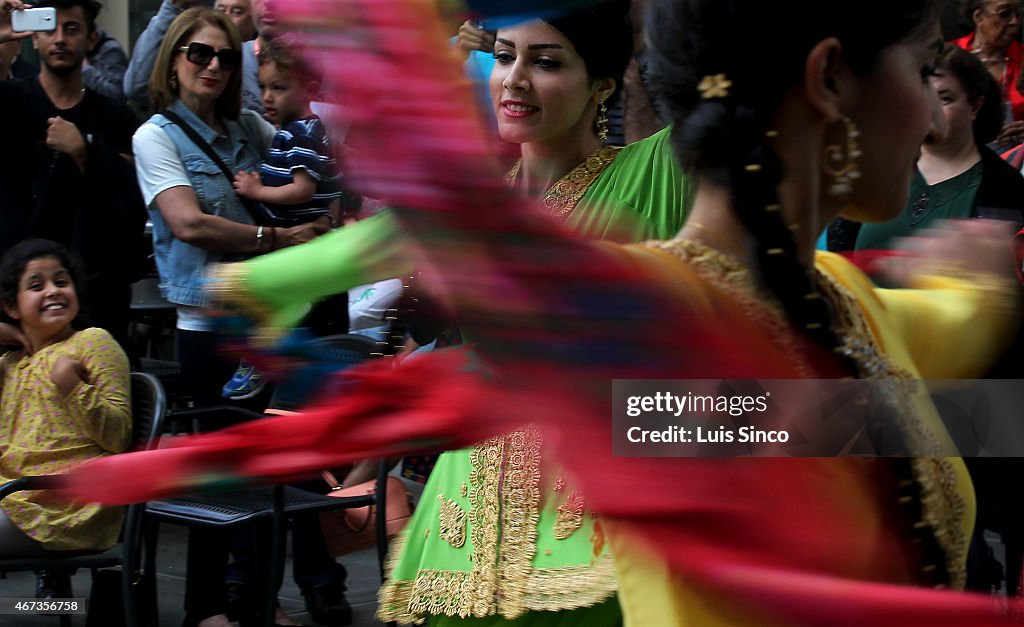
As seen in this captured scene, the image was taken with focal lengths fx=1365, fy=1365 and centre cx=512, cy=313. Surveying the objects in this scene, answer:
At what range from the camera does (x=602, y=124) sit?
2764mm

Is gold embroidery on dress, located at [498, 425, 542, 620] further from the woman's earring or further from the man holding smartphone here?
the man holding smartphone

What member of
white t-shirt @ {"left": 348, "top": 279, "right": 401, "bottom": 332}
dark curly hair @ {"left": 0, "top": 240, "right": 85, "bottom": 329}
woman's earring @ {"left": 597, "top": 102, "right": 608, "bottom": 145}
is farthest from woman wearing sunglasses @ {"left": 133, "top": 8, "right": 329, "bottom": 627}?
woman's earring @ {"left": 597, "top": 102, "right": 608, "bottom": 145}

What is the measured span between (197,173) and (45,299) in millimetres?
819

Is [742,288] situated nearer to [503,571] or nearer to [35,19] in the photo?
[503,571]

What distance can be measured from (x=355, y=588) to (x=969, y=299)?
3.90 m

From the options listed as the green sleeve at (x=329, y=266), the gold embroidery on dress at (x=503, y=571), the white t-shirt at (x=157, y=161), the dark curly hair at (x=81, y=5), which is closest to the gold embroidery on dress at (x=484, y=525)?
the gold embroidery on dress at (x=503, y=571)

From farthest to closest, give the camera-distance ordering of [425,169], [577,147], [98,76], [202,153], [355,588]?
1. [98,76]
2. [355,588]
3. [202,153]
4. [577,147]
5. [425,169]

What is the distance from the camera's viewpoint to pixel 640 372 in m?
1.18

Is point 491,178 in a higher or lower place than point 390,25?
lower

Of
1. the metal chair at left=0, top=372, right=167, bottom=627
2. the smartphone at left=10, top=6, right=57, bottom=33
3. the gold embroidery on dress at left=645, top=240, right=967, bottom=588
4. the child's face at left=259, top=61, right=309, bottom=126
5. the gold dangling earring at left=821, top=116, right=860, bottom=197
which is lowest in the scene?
the metal chair at left=0, top=372, right=167, bottom=627

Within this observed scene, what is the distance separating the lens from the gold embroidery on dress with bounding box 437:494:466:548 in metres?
2.35

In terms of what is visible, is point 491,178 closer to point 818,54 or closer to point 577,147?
point 818,54

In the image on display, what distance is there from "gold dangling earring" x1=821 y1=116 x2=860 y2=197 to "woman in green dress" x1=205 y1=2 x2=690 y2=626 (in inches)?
17.8

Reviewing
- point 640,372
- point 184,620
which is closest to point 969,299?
point 640,372
